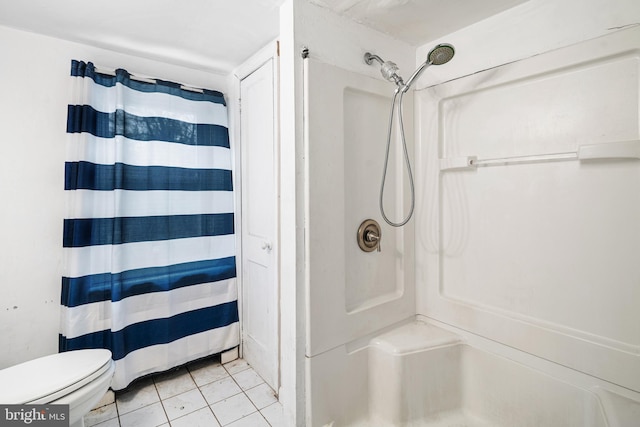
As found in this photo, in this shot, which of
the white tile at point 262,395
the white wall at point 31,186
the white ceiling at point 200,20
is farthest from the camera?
the white tile at point 262,395

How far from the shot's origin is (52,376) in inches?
50.6

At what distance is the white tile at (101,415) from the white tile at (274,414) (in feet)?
2.83

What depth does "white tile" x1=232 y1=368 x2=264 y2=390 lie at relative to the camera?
195 cm

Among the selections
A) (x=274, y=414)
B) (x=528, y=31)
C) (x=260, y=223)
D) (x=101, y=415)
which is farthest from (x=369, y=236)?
(x=101, y=415)

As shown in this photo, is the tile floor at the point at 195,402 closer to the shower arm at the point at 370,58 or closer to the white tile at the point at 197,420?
the white tile at the point at 197,420

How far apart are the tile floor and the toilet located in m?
0.37

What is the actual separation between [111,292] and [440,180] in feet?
6.63

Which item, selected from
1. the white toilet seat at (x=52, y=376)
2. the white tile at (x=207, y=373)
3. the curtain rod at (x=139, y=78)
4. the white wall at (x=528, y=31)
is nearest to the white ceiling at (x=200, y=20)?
the white wall at (x=528, y=31)

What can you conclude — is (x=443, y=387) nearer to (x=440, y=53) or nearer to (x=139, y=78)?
(x=440, y=53)

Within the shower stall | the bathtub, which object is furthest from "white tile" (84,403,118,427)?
the bathtub

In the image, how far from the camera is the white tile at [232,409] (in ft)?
5.44

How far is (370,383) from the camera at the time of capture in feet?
4.28

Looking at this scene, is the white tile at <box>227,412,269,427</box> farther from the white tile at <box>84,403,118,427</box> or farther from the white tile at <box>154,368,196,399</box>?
the white tile at <box>84,403,118,427</box>

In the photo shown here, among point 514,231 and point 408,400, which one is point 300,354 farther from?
point 514,231
